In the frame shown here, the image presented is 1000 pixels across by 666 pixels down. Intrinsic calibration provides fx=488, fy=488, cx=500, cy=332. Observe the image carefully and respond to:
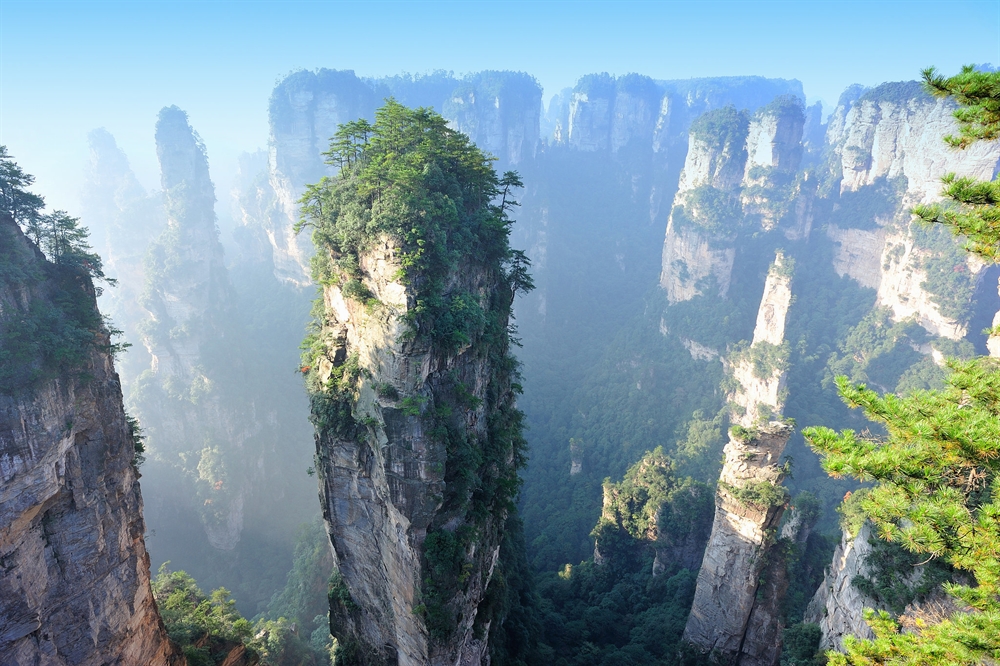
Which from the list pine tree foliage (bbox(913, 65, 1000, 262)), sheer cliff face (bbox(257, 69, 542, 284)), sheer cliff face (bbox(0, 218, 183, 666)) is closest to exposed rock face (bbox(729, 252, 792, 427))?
sheer cliff face (bbox(257, 69, 542, 284))

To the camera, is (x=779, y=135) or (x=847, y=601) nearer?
(x=847, y=601)

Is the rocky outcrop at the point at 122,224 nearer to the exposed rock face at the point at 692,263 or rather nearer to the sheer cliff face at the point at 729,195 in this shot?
the exposed rock face at the point at 692,263

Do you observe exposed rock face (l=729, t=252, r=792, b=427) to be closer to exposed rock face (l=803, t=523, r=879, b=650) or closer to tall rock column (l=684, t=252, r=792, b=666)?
tall rock column (l=684, t=252, r=792, b=666)

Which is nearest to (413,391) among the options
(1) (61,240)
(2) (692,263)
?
(1) (61,240)

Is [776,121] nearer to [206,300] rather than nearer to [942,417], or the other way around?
[942,417]

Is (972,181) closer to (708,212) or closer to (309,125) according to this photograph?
(708,212)

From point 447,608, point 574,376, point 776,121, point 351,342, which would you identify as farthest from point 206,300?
point 776,121

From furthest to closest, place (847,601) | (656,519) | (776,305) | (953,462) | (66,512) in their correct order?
(776,305)
(656,519)
(66,512)
(847,601)
(953,462)
